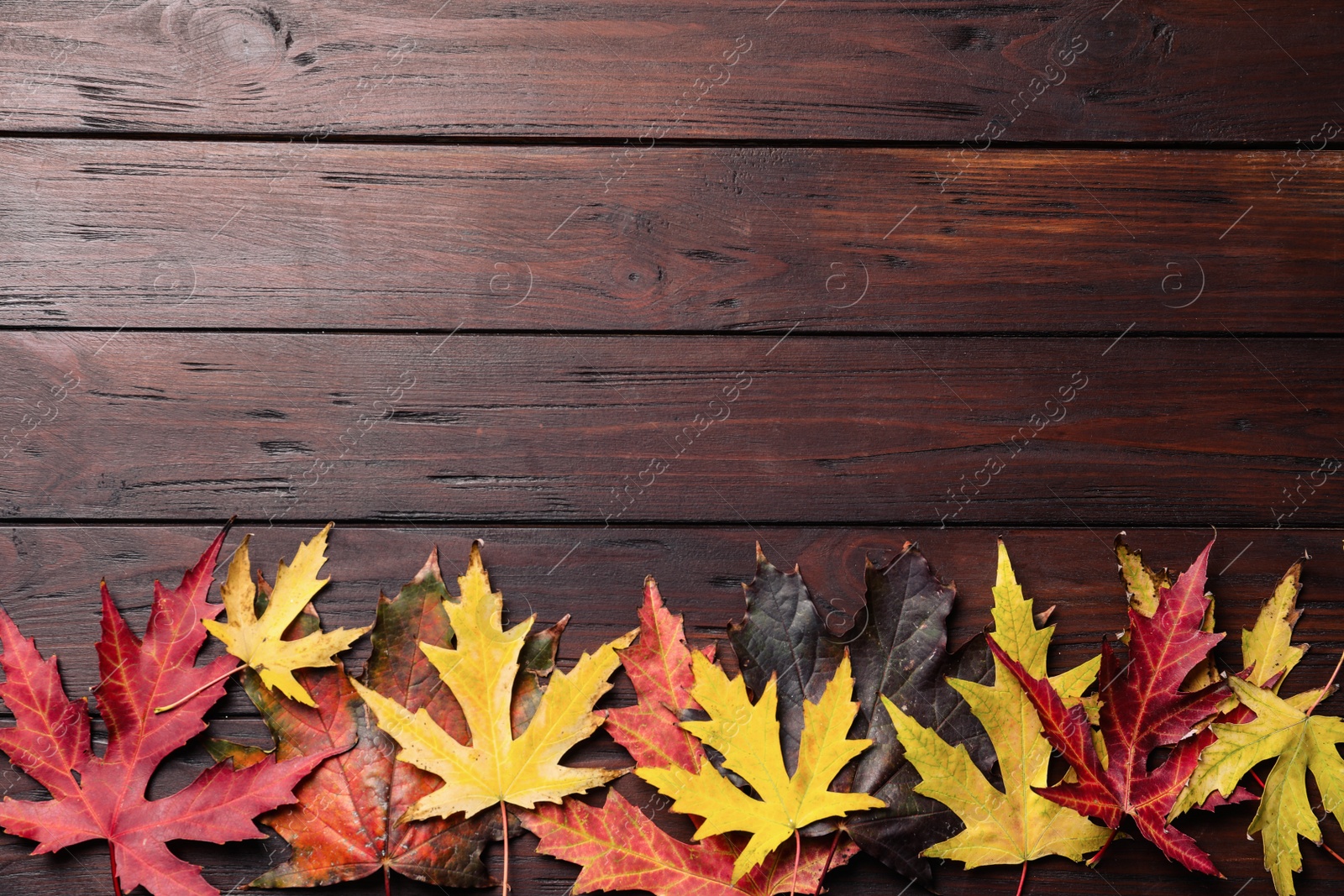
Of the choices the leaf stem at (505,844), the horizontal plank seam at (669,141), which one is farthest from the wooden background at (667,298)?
the leaf stem at (505,844)

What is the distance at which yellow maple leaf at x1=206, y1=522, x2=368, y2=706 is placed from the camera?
731 mm

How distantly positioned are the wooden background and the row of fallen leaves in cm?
5

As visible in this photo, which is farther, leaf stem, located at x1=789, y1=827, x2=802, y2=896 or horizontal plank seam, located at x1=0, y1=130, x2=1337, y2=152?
horizontal plank seam, located at x1=0, y1=130, x2=1337, y2=152

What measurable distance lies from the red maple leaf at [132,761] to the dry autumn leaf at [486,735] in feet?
0.34

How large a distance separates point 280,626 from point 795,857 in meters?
0.53

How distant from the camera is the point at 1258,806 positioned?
73cm

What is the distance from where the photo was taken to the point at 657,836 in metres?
0.71

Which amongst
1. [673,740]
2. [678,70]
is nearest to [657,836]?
[673,740]

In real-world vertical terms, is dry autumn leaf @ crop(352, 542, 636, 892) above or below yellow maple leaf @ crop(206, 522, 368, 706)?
below

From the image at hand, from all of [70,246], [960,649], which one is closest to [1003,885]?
[960,649]

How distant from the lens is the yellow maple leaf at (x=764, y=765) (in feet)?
2.24

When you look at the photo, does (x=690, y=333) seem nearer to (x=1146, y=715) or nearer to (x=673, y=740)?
(x=673, y=740)

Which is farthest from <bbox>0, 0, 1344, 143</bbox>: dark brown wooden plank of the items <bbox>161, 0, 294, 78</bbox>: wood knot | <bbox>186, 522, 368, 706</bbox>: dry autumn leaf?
<bbox>186, 522, 368, 706</bbox>: dry autumn leaf

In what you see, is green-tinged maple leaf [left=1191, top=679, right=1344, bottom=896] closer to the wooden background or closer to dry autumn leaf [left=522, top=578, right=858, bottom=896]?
the wooden background
